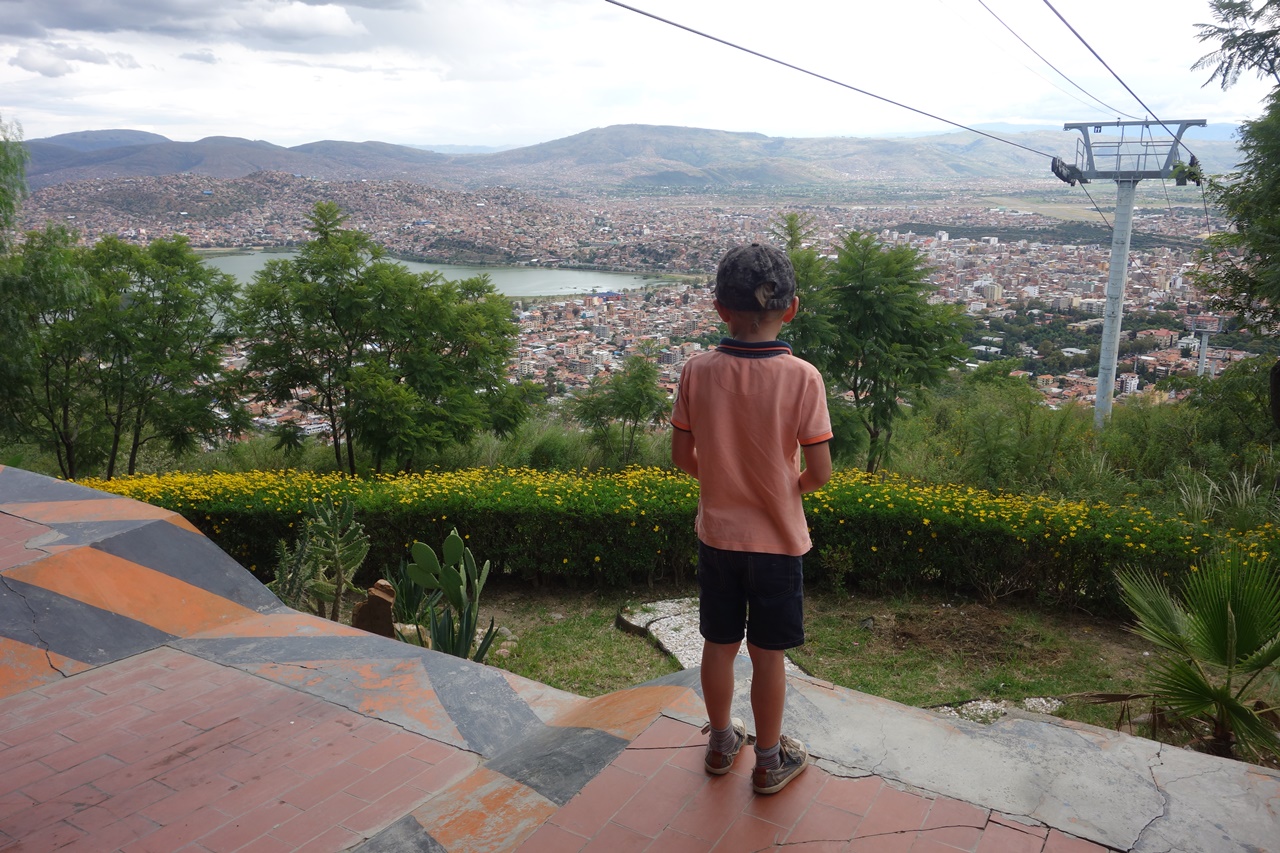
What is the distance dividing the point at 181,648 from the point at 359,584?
352 centimetres

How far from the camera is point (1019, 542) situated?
20.9ft

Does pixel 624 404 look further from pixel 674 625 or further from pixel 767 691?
pixel 767 691

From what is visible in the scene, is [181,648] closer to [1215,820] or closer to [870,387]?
[1215,820]

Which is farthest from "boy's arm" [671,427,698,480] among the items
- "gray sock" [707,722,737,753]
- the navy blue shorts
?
"gray sock" [707,722,737,753]

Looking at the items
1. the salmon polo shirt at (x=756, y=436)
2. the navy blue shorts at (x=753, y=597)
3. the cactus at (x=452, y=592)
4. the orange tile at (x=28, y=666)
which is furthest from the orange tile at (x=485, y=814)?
the orange tile at (x=28, y=666)

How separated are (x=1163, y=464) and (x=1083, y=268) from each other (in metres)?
26.5

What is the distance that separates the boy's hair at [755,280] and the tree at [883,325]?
26.6 feet

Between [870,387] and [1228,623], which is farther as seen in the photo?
[870,387]

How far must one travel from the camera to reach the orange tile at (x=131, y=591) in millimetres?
4375

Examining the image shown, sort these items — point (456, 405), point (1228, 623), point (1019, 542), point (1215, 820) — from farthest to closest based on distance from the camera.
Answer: point (456, 405)
point (1019, 542)
point (1228, 623)
point (1215, 820)

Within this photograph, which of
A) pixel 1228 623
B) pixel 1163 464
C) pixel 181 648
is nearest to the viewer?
pixel 1228 623

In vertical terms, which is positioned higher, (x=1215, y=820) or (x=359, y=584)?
(x=1215, y=820)

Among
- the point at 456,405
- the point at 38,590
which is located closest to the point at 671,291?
the point at 456,405

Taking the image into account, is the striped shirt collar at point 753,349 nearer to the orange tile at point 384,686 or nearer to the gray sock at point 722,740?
the gray sock at point 722,740
